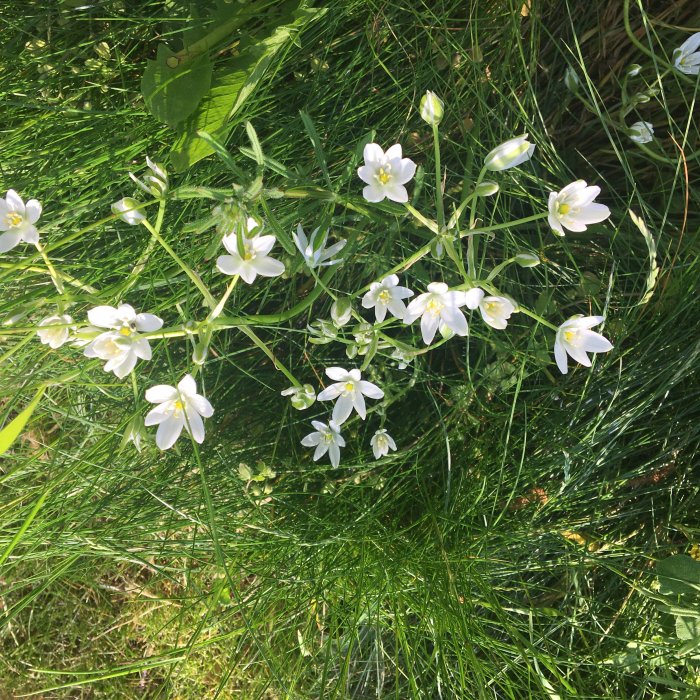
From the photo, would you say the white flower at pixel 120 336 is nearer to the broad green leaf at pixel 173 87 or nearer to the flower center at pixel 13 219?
the flower center at pixel 13 219

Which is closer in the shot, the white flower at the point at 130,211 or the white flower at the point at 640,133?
the white flower at the point at 130,211

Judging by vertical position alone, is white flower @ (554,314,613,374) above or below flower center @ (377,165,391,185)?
below

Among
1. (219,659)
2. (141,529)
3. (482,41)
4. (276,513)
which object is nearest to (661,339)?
(482,41)

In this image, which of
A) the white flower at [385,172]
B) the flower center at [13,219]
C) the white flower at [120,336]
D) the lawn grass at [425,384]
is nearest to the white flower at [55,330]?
the white flower at [120,336]

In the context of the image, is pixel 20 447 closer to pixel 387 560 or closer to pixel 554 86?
pixel 387 560

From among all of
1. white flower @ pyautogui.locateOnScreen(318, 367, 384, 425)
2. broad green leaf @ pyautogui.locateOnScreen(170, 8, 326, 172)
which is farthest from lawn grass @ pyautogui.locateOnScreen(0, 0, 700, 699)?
white flower @ pyautogui.locateOnScreen(318, 367, 384, 425)

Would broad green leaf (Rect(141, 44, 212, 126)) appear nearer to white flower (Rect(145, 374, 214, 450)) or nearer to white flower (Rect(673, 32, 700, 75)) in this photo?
white flower (Rect(145, 374, 214, 450))

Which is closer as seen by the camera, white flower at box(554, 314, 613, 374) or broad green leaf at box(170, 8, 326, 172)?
white flower at box(554, 314, 613, 374)
